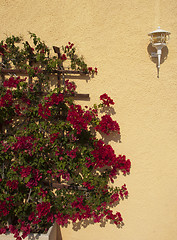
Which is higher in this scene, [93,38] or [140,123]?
[93,38]

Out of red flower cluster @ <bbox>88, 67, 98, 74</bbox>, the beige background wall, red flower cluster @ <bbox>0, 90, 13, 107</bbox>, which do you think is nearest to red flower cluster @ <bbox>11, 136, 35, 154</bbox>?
→ red flower cluster @ <bbox>0, 90, 13, 107</bbox>

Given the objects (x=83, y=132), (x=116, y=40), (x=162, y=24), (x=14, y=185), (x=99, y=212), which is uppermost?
(x=162, y=24)

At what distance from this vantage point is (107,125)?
8.82ft

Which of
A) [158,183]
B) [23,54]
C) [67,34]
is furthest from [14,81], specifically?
[158,183]

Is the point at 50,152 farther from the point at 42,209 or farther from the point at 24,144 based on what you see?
the point at 42,209

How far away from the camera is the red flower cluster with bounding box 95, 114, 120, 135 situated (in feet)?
8.82

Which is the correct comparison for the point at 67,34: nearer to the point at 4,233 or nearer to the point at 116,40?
the point at 116,40

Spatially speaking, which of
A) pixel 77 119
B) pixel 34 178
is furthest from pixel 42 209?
pixel 77 119

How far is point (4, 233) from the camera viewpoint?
2570mm

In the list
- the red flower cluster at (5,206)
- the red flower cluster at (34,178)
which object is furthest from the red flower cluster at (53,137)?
the red flower cluster at (5,206)

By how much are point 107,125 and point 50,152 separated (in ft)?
3.10

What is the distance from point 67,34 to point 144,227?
127 inches

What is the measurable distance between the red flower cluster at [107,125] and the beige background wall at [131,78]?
209 mm

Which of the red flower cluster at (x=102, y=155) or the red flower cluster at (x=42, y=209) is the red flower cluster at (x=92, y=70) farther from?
the red flower cluster at (x=42, y=209)
